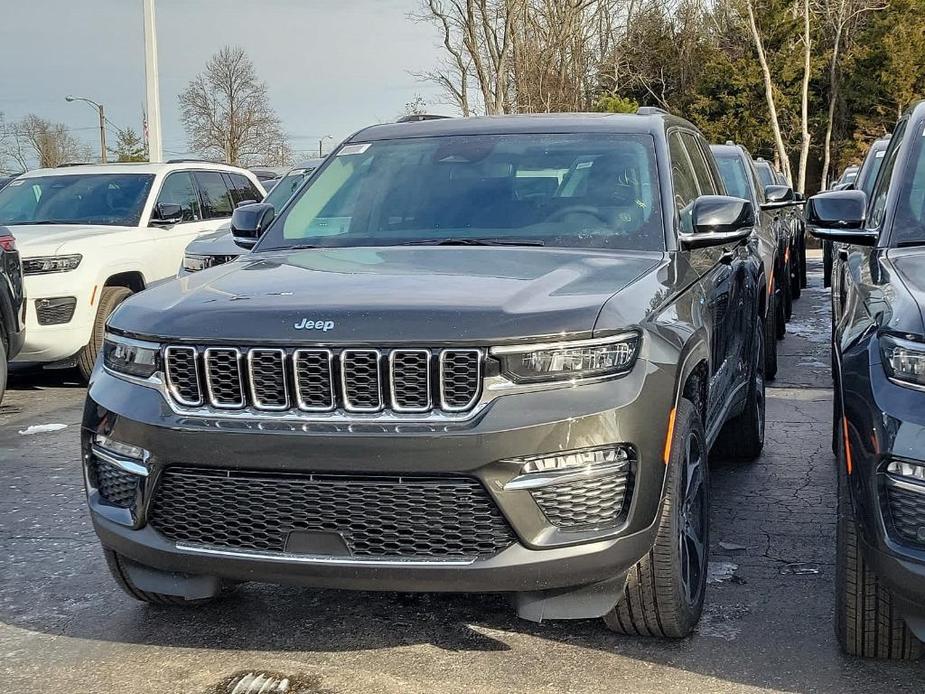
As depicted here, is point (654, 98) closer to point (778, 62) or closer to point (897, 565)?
point (778, 62)

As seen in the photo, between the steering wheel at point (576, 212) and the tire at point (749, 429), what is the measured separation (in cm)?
189

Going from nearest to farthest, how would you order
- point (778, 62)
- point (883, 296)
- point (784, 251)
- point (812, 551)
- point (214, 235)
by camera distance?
1. point (883, 296)
2. point (812, 551)
3. point (214, 235)
4. point (784, 251)
5. point (778, 62)

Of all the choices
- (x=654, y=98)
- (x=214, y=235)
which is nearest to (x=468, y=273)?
(x=214, y=235)

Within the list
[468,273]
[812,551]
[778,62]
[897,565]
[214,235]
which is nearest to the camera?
[897,565]

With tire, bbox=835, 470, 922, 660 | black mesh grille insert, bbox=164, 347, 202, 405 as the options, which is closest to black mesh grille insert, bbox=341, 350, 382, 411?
black mesh grille insert, bbox=164, 347, 202, 405

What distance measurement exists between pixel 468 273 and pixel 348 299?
50cm

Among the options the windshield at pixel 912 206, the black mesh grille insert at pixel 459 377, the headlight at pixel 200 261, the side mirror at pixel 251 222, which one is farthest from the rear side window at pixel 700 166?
the headlight at pixel 200 261

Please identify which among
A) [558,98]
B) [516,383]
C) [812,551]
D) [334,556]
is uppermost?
[558,98]

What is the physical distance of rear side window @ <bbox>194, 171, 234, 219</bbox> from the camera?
11.9 meters

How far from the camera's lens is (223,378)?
3.49 meters

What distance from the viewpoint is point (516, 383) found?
10.9 feet

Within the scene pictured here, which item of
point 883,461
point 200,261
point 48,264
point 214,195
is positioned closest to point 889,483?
point 883,461

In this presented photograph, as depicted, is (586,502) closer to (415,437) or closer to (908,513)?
(415,437)

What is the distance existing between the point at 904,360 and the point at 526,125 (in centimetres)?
244
